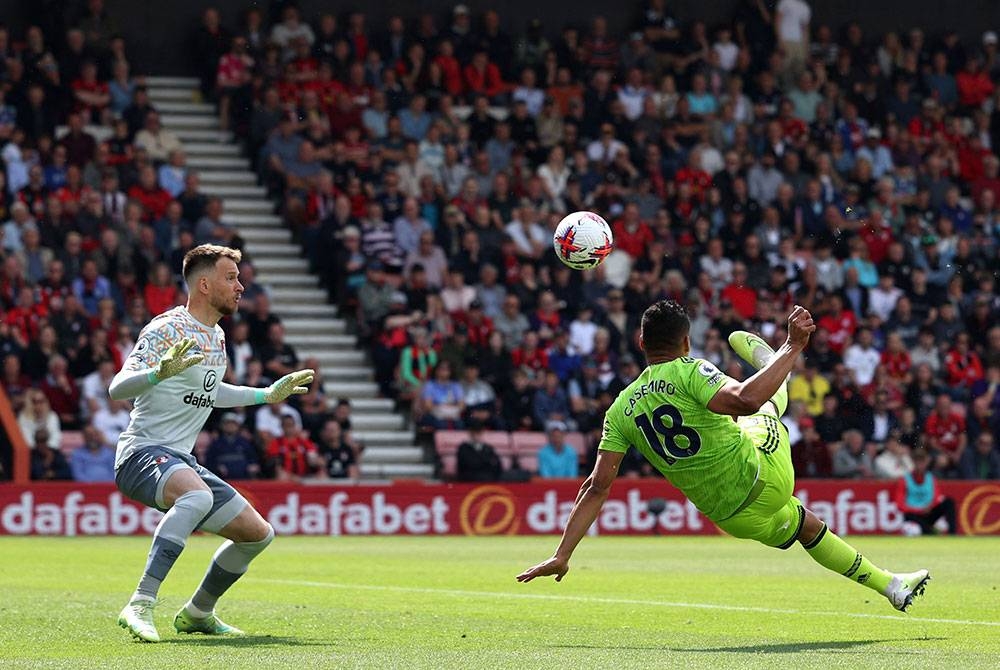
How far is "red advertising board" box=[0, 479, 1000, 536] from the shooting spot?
72.3 ft

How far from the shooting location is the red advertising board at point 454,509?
22.0m

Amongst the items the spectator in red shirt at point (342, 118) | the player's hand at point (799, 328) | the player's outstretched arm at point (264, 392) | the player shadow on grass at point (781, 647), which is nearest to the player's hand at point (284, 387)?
the player's outstretched arm at point (264, 392)

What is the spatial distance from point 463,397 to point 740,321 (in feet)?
14.9

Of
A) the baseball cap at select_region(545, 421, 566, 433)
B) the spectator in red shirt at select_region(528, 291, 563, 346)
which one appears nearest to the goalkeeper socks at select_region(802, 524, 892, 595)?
the baseball cap at select_region(545, 421, 566, 433)

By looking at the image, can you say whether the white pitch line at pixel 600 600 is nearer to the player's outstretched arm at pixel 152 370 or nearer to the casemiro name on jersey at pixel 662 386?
the casemiro name on jersey at pixel 662 386

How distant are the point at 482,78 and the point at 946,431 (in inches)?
372

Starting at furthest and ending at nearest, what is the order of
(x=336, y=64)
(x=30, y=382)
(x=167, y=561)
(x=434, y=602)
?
(x=336, y=64) < (x=30, y=382) < (x=434, y=602) < (x=167, y=561)

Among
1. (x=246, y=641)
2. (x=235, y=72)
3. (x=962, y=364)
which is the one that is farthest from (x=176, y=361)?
(x=962, y=364)

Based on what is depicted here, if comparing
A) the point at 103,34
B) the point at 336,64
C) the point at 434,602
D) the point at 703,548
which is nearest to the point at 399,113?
the point at 336,64

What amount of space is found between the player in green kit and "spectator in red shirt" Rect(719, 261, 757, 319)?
17020 mm

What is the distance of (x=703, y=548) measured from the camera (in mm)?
20359

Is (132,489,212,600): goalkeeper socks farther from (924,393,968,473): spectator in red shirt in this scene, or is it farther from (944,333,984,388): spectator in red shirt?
(944,333,984,388): spectator in red shirt

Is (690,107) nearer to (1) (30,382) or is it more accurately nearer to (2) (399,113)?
(2) (399,113)

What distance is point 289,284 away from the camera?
26.9 metres
